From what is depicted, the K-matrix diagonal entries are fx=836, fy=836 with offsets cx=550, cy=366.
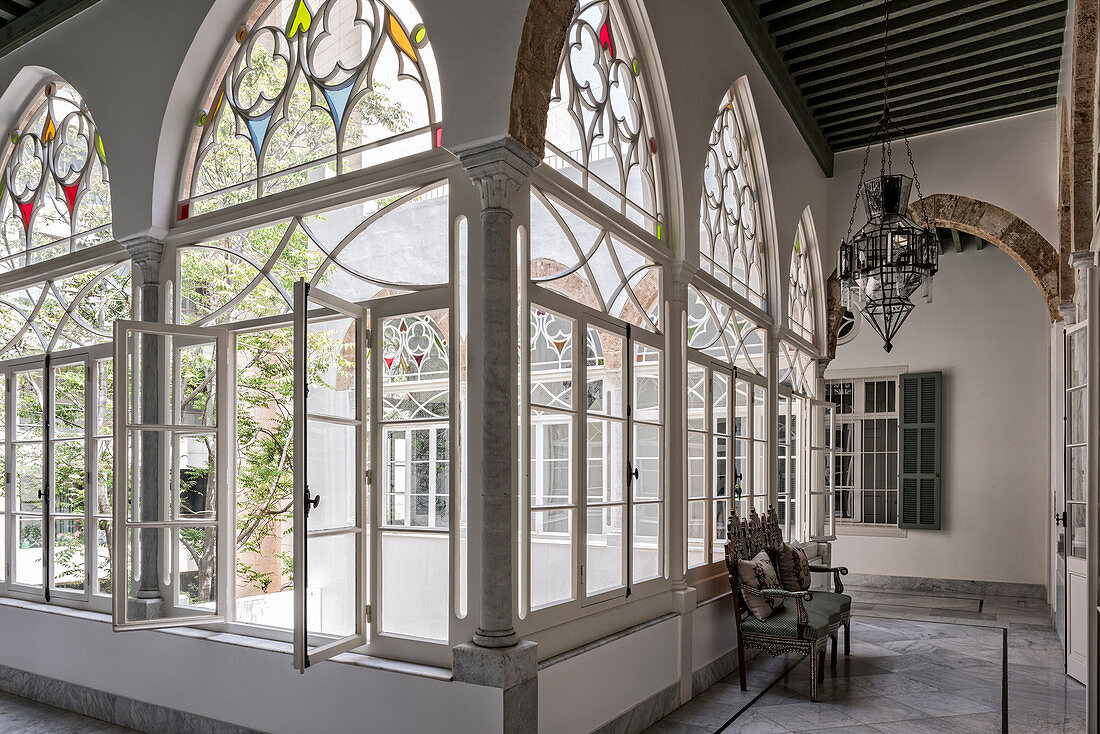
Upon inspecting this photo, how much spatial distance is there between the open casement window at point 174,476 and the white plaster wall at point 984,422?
8.90 metres

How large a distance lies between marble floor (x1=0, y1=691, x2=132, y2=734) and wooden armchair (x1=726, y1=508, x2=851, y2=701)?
379 centimetres

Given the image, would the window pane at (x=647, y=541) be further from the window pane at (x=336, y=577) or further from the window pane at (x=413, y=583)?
the window pane at (x=336, y=577)

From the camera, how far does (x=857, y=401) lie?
11.7m

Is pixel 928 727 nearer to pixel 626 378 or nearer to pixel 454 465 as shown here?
pixel 626 378

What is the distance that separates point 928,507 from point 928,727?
6.60 m

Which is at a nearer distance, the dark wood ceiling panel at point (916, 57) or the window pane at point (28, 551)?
the window pane at point (28, 551)

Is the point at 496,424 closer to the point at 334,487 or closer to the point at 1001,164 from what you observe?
the point at 334,487

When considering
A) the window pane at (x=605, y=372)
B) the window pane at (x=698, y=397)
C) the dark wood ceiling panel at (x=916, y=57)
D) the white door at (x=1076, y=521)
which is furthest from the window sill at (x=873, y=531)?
the window pane at (x=605, y=372)

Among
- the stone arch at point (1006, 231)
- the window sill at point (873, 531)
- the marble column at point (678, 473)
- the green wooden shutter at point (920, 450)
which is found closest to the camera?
the marble column at point (678, 473)

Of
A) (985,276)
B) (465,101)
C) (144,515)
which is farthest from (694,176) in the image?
(985,276)

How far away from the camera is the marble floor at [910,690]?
4883mm

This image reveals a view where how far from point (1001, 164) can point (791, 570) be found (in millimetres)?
4818

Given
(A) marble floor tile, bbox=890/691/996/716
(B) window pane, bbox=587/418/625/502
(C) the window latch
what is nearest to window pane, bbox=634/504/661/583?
(B) window pane, bbox=587/418/625/502

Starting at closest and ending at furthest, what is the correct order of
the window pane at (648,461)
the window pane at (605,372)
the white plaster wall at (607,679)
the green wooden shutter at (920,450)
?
the white plaster wall at (607,679) → the window pane at (605,372) → the window pane at (648,461) → the green wooden shutter at (920,450)
